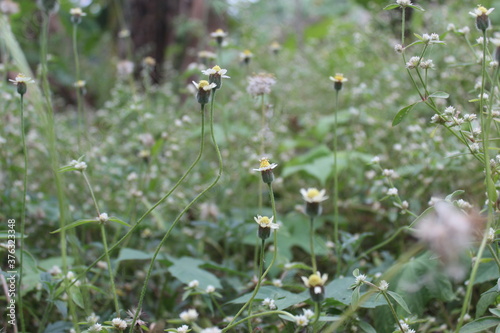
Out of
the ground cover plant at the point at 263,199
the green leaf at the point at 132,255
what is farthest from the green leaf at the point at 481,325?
the green leaf at the point at 132,255

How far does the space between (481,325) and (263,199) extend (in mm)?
1170

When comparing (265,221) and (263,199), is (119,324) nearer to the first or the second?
(265,221)

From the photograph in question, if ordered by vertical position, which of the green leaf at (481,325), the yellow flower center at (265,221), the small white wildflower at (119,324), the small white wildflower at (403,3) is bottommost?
the small white wildflower at (119,324)

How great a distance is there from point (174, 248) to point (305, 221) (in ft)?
1.57

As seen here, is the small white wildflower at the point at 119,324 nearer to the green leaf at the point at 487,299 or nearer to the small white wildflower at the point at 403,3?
the green leaf at the point at 487,299

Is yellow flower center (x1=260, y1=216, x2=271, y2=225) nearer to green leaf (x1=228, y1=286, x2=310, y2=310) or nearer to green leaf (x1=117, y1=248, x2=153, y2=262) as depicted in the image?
green leaf (x1=228, y1=286, x2=310, y2=310)

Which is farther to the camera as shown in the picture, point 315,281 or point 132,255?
point 132,255

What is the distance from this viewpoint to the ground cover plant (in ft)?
2.66

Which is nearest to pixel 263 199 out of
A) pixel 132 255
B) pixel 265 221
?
pixel 132 255

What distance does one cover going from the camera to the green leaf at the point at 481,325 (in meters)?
0.74

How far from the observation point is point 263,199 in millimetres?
1863

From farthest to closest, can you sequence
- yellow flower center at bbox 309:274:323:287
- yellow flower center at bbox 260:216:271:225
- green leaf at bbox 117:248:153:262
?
1. green leaf at bbox 117:248:153:262
2. yellow flower center at bbox 260:216:271:225
3. yellow flower center at bbox 309:274:323:287

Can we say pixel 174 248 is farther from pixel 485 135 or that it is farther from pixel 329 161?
pixel 485 135

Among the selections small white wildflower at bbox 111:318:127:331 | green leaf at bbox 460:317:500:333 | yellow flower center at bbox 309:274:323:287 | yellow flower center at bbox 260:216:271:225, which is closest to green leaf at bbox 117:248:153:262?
small white wildflower at bbox 111:318:127:331
